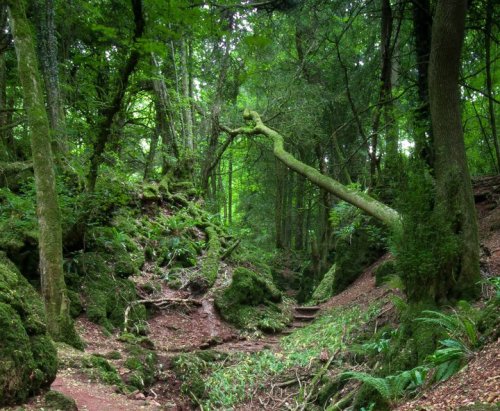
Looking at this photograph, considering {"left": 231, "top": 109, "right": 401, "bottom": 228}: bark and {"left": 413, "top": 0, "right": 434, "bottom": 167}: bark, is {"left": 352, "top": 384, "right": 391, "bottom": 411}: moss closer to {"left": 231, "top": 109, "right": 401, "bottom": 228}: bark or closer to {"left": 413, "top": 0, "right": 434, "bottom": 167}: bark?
{"left": 231, "top": 109, "right": 401, "bottom": 228}: bark

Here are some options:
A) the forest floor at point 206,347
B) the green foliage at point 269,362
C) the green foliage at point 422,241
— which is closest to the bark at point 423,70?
the green foliage at point 422,241

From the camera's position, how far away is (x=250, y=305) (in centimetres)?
1172

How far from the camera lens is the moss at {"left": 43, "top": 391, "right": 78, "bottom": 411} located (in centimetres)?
383

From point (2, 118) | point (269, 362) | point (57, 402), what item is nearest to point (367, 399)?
point (57, 402)

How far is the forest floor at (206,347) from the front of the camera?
3.34 meters

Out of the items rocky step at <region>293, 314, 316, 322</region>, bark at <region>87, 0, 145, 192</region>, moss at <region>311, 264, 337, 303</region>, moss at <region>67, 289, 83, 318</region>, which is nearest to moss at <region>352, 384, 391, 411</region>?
moss at <region>67, 289, 83, 318</region>

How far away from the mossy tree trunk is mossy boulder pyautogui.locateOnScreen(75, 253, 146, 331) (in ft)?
6.25

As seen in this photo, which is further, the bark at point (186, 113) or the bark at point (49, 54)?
the bark at point (186, 113)

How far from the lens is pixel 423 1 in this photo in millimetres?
7797

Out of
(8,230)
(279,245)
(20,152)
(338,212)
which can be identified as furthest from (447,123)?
(279,245)

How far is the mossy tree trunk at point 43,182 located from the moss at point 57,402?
8.83ft

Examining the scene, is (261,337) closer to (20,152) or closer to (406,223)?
(406,223)

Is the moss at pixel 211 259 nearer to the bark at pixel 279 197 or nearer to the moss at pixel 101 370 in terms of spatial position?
the moss at pixel 101 370

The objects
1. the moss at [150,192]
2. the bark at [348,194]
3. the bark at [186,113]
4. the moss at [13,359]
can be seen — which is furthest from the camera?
the bark at [186,113]
